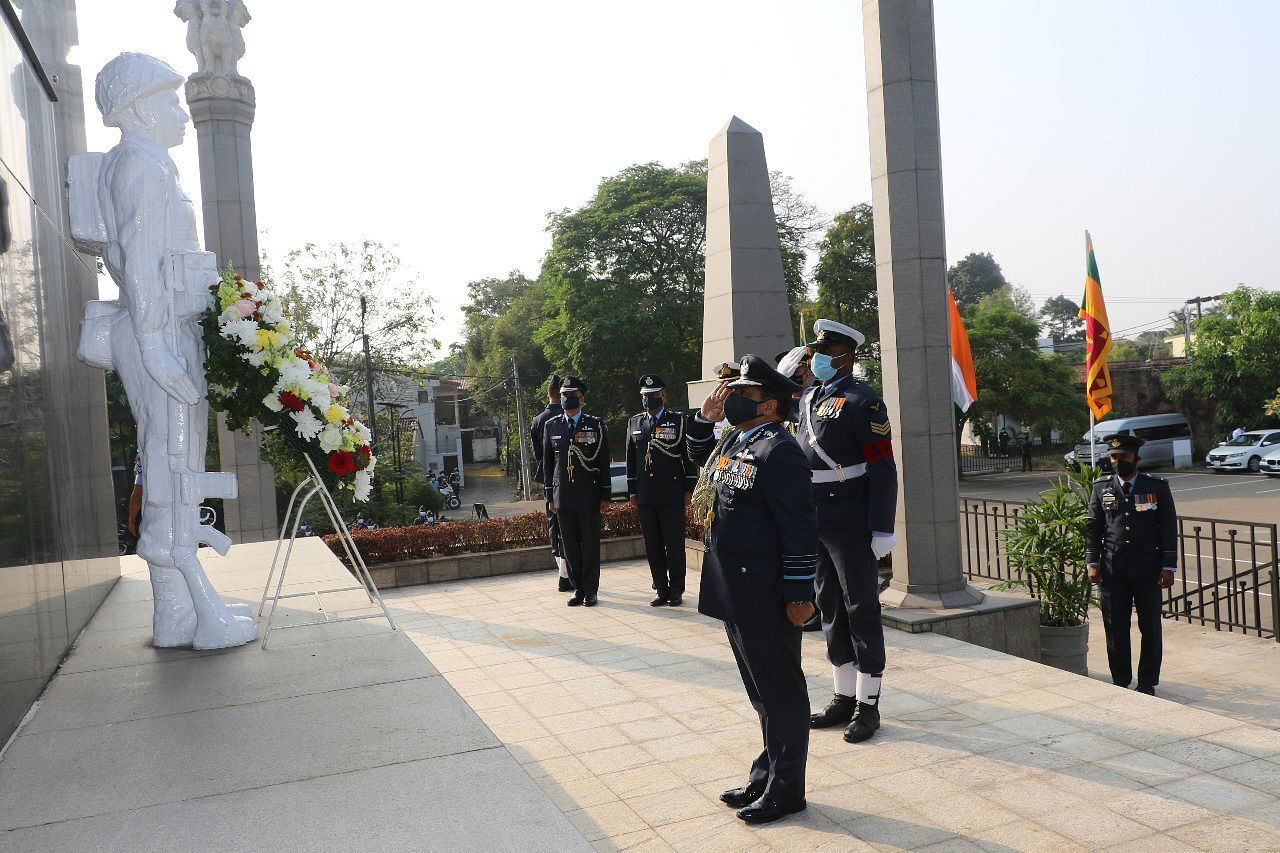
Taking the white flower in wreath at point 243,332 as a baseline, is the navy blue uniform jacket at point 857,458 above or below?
below

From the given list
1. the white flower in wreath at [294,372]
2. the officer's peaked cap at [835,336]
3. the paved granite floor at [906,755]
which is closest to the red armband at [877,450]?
the officer's peaked cap at [835,336]

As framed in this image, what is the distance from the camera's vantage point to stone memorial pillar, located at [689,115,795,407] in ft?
29.6

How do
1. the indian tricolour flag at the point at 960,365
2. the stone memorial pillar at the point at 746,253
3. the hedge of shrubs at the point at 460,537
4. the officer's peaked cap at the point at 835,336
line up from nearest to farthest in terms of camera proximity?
1. the officer's peaked cap at the point at 835,336
2. the indian tricolour flag at the point at 960,365
3. the stone memorial pillar at the point at 746,253
4. the hedge of shrubs at the point at 460,537

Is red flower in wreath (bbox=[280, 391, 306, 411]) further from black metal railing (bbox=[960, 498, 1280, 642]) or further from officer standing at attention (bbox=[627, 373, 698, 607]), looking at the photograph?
black metal railing (bbox=[960, 498, 1280, 642])

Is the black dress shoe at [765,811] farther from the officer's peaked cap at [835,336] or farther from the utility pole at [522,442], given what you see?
the utility pole at [522,442]

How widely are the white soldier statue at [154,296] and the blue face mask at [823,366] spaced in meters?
2.75

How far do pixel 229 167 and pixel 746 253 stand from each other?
19.9 ft

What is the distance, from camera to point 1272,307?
3212 centimetres

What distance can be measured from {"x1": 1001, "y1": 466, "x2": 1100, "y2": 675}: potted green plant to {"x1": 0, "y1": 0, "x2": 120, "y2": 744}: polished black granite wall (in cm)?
578

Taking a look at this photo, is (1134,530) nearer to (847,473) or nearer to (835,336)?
(847,473)

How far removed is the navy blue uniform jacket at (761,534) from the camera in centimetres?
347

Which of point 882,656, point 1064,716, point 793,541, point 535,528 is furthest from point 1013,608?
point 535,528

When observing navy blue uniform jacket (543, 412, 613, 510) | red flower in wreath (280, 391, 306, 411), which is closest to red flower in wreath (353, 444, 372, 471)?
red flower in wreath (280, 391, 306, 411)

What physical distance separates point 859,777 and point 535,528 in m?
6.44
